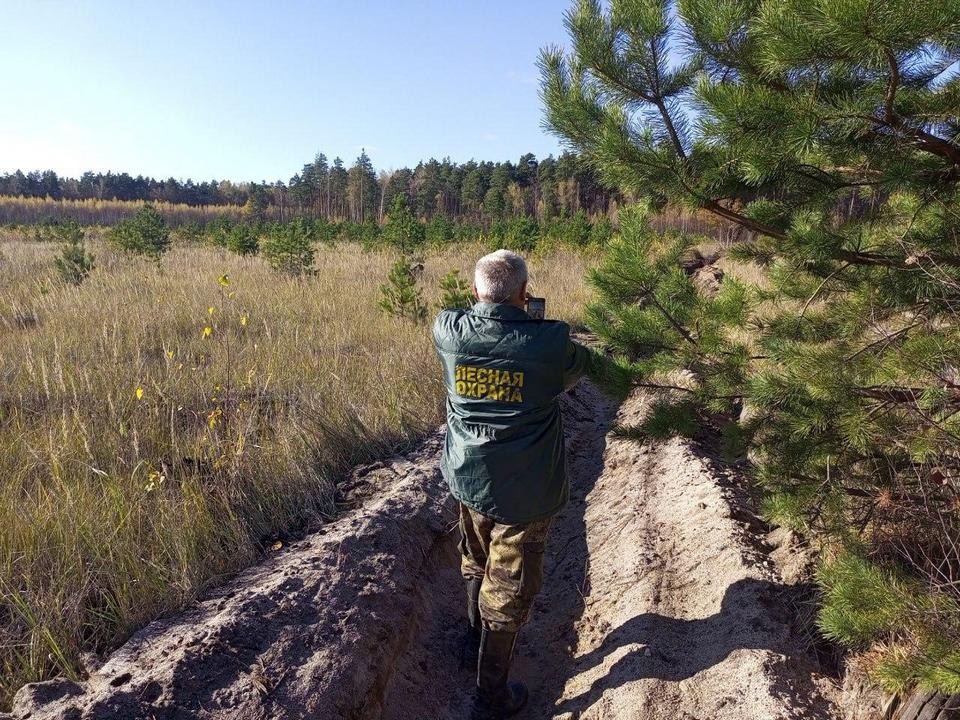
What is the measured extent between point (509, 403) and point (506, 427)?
0.31 ft

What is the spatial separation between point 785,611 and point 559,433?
1.28 meters

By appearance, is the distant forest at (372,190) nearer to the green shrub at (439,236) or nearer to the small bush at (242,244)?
the green shrub at (439,236)

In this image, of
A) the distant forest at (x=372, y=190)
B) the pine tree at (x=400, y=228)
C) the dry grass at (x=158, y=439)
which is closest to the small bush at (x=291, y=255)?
the pine tree at (x=400, y=228)

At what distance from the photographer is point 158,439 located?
153 inches

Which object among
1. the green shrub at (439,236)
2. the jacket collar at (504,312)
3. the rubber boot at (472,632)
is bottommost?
the rubber boot at (472,632)

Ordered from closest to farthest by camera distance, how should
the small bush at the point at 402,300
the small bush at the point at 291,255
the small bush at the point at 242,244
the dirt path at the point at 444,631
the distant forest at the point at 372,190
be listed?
1. the dirt path at the point at 444,631
2. the small bush at the point at 402,300
3. the small bush at the point at 291,255
4. the small bush at the point at 242,244
5. the distant forest at the point at 372,190

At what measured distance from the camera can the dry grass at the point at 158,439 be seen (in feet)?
8.34

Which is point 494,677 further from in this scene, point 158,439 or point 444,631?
point 158,439

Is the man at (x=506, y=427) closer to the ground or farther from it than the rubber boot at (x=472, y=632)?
farther from it

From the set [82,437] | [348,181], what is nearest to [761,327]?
[82,437]

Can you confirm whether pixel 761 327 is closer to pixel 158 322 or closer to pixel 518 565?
pixel 518 565

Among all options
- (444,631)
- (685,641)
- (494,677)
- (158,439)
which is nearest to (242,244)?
(158,439)

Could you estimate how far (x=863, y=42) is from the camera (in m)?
1.61

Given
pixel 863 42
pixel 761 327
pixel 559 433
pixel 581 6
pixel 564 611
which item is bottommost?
pixel 564 611
